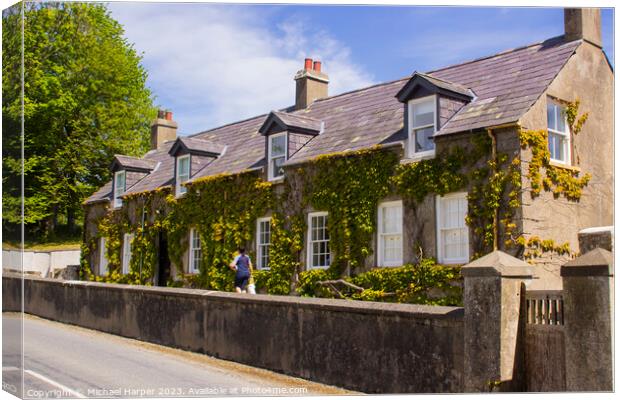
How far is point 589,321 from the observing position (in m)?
7.46

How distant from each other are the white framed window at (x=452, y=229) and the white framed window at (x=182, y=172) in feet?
38.2

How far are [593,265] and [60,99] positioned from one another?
944 centimetres

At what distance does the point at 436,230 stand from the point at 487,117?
9.66 ft

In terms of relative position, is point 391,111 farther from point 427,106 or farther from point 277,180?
point 277,180

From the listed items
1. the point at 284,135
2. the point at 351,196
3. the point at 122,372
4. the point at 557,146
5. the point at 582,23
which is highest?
the point at 582,23

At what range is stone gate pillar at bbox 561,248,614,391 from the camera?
7.31 m

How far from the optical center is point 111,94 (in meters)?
16.2

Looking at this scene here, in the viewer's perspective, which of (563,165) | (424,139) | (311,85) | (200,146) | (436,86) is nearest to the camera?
(563,165)

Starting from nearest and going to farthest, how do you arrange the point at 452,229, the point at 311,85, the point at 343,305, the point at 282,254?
the point at 343,305
the point at 452,229
the point at 282,254
the point at 311,85

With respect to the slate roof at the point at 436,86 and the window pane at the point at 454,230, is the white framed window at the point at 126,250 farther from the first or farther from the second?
the window pane at the point at 454,230

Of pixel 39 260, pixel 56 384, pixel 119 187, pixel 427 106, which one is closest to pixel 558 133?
pixel 427 106

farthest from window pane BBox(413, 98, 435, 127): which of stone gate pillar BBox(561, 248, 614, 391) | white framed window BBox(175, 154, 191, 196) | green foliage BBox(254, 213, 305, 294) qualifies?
white framed window BBox(175, 154, 191, 196)

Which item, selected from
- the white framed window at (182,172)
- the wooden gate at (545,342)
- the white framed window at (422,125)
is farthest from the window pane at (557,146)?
the white framed window at (182,172)

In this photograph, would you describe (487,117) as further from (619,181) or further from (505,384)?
(505,384)
